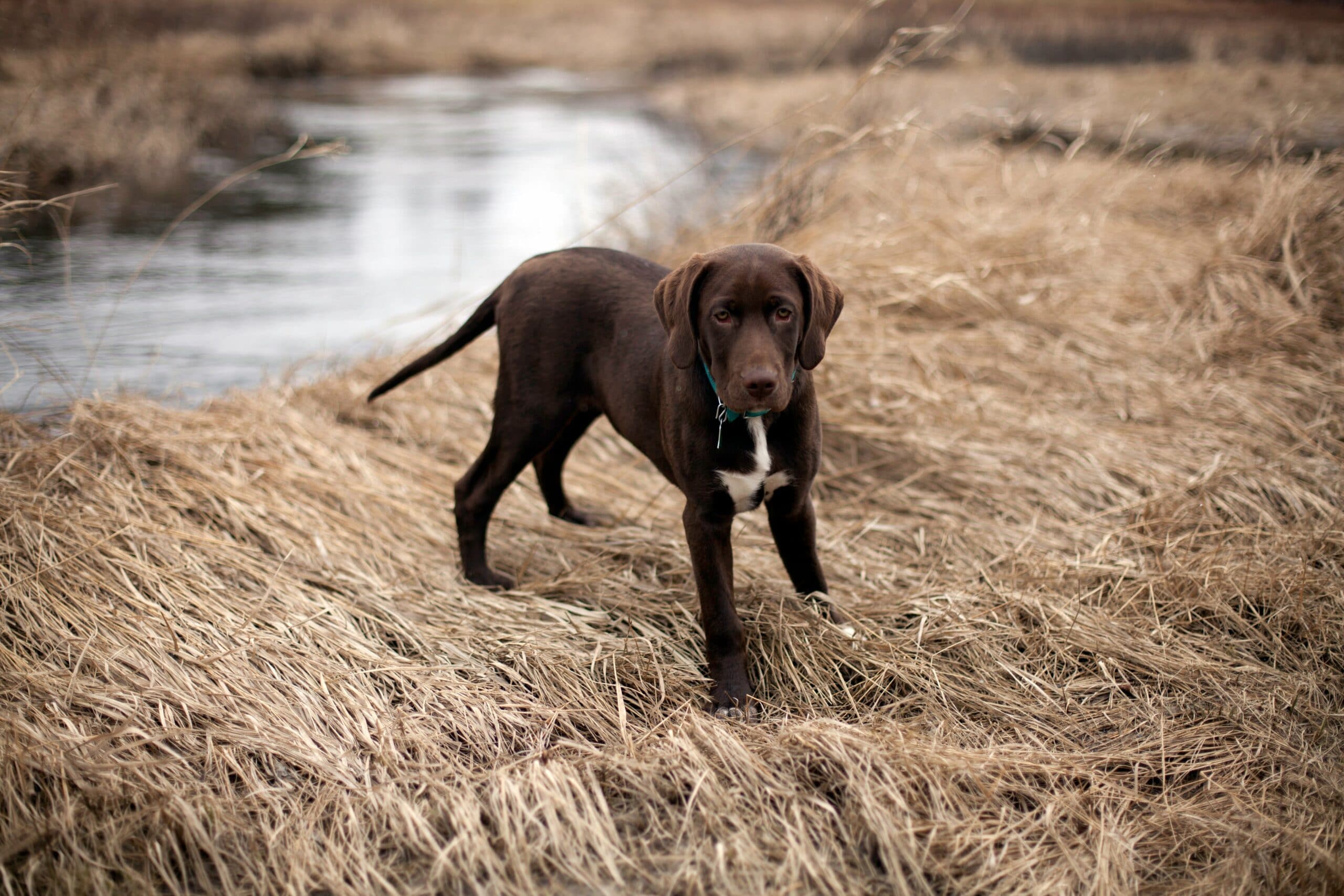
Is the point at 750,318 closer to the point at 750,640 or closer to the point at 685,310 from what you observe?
the point at 685,310

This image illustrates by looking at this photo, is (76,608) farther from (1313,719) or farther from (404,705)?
(1313,719)

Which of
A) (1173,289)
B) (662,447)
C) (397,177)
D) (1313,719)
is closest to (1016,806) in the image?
(1313,719)

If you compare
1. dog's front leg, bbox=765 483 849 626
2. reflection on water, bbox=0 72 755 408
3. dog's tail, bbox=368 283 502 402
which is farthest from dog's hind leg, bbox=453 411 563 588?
reflection on water, bbox=0 72 755 408

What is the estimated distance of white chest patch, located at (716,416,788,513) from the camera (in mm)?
2652

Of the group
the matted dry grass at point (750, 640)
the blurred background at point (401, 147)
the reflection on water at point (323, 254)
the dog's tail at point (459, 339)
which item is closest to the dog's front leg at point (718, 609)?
the matted dry grass at point (750, 640)

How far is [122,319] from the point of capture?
7035 millimetres

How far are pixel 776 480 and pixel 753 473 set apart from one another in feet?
0.32

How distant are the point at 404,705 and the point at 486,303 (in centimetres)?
149

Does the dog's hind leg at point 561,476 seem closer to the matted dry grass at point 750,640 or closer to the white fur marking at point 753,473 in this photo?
the matted dry grass at point 750,640

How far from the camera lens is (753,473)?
8.76ft

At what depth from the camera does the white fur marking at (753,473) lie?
2652 mm

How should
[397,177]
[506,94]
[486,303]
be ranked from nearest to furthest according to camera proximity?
[486,303]
[397,177]
[506,94]

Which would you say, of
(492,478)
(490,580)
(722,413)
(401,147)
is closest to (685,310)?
(722,413)

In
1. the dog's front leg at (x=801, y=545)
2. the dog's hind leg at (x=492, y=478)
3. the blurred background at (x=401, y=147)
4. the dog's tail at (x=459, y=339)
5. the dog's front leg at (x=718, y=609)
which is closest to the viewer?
the dog's front leg at (x=718, y=609)
